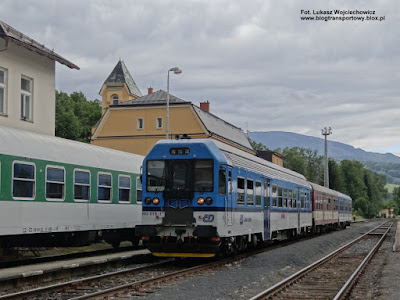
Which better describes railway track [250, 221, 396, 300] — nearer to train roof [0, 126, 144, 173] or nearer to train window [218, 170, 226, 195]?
train window [218, 170, 226, 195]

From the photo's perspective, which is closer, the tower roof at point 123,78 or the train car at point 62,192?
the train car at point 62,192

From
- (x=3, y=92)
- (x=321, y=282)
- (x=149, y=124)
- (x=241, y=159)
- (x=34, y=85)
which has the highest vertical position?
(x=149, y=124)

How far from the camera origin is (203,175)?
52.1 ft

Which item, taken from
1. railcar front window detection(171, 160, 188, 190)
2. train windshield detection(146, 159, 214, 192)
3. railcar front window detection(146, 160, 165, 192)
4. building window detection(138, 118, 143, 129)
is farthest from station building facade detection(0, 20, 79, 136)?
building window detection(138, 118, 143, 129)

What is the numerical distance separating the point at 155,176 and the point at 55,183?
2.54 meters

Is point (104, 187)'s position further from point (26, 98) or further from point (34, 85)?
point (34, 85)

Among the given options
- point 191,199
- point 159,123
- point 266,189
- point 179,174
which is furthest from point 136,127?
point 191,199

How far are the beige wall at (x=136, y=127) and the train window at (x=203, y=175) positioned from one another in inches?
1495

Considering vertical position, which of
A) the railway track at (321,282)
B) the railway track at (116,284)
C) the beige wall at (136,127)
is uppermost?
the beige wall at (136,127)

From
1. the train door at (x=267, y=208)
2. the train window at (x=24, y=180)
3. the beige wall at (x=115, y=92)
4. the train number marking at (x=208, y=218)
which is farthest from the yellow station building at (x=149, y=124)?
the train window at (x=24, y=180)

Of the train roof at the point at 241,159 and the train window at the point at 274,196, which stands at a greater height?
the train roof at the point at 241,159

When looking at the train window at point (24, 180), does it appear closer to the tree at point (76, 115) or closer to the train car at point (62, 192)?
the train car at point (62, 192)

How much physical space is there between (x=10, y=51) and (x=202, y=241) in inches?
372

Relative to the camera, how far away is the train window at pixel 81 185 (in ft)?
55.9
